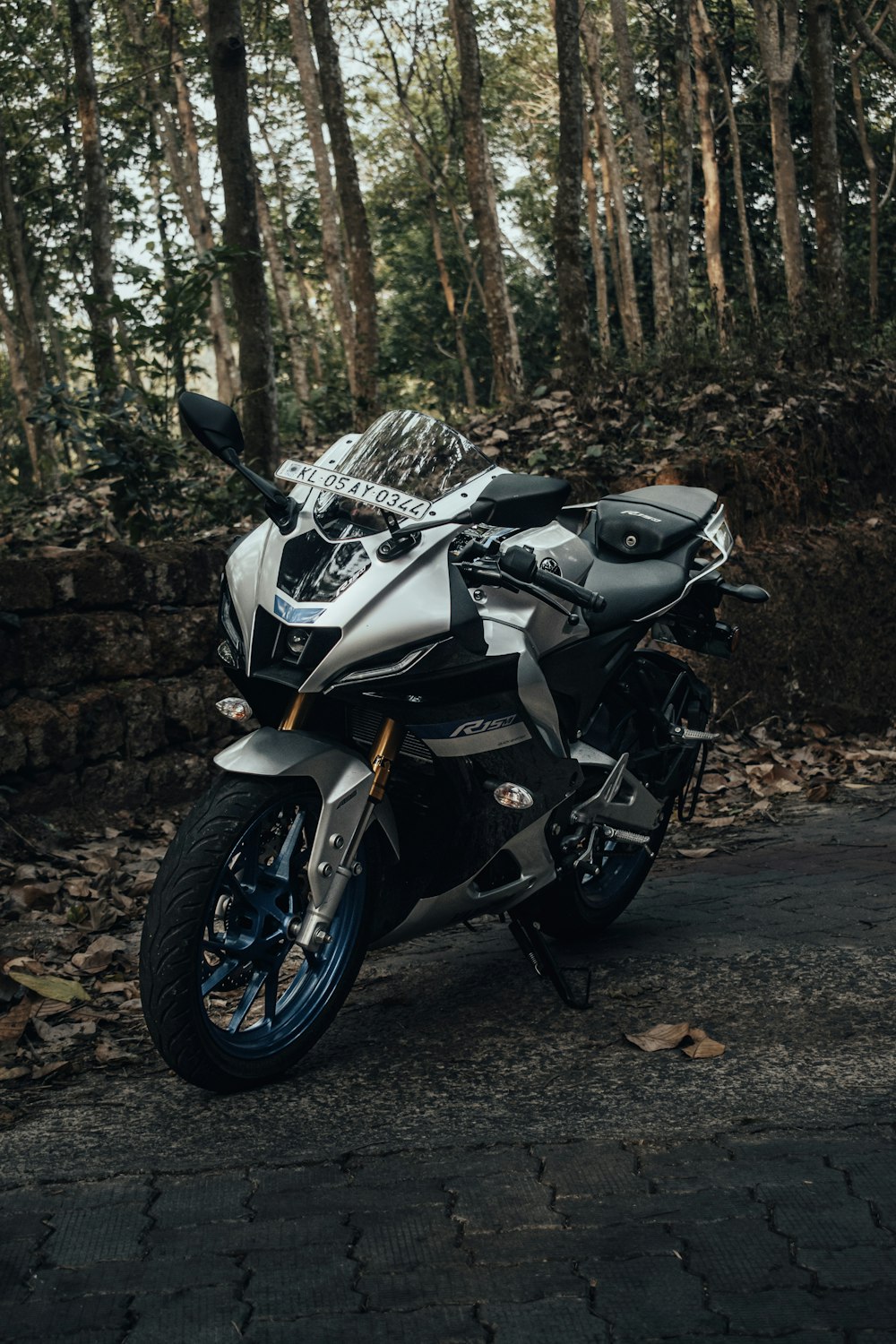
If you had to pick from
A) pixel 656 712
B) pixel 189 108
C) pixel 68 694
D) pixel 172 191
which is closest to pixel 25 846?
pixel 68 694

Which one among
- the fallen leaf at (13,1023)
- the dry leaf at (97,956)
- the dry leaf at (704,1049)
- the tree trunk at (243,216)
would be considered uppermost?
the tree trunk at (243,216)

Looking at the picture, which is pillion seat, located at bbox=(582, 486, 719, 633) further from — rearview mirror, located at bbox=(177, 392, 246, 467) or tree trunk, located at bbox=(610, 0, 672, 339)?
tree trunk, located at bbox=(610, 0, 672, 339)

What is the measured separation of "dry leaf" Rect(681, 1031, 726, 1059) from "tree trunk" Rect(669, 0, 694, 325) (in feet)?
52.4

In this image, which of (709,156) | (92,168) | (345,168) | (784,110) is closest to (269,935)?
(92,168)

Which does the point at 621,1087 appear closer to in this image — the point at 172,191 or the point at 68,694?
the point at 68,694

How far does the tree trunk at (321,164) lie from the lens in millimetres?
22422

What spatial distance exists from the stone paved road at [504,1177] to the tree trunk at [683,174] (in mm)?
15821

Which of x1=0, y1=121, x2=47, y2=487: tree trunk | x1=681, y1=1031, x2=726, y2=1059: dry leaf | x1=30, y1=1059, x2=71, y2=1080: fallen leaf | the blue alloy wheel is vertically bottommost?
x1=681, y1=1031, x2=726, y2=1059: dry leaf

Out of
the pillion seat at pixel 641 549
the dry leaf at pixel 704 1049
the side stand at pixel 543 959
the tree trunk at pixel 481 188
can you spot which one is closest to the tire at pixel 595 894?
the side stand at pixel 543 959

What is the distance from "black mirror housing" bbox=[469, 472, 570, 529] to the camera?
340 centimetres

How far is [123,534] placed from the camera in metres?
8.36

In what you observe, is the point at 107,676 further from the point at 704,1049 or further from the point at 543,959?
the point at 704,1049

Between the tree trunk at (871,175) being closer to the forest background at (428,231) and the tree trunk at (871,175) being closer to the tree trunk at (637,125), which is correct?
the forest background at (428,231)

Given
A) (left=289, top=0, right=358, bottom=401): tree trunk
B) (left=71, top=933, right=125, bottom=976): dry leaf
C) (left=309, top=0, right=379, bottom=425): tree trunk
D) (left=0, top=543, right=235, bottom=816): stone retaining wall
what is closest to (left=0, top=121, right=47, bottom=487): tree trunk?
(left=289, top=0, right=358, bottom=401): tree trunk
